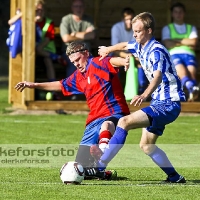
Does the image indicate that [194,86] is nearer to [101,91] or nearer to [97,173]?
[101,91]

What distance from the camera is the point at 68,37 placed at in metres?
15.5

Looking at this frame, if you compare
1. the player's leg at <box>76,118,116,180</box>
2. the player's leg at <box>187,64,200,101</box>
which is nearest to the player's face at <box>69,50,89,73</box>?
the player's leg at <box>76,118,116,180</box>

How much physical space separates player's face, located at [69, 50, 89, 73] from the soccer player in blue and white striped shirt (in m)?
0.50

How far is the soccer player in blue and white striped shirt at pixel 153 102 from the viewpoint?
7512mm

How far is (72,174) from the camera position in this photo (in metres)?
7.58

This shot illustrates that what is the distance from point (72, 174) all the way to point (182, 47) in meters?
8.28

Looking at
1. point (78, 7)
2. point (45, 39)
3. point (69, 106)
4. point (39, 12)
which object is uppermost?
point (78, 7)

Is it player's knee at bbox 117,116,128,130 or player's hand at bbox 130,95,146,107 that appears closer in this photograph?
player's hand at bbox 130,95,146,107

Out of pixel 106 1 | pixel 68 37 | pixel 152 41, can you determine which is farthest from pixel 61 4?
pixel 152 41

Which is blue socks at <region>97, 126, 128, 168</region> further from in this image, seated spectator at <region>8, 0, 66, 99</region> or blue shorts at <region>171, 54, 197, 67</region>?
seated spectator at <region>8, 0, 66, 99</region>

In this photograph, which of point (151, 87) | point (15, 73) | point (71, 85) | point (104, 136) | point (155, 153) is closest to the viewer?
point (151, 87)

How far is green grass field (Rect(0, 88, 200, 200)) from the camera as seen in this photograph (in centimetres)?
705

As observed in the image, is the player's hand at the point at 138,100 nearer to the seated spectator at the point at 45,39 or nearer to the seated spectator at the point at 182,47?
the seated spectator at the point at 182,47

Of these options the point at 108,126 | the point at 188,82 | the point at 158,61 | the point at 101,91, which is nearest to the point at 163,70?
the point at 158,61
